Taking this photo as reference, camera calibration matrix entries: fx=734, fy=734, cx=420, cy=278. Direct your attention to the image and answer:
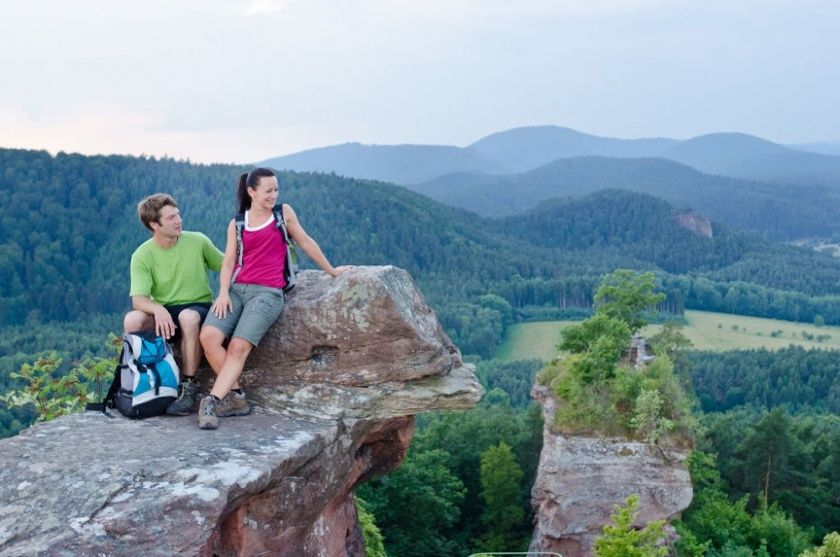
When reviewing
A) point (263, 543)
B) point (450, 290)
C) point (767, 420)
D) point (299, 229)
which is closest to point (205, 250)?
point (299, 229)

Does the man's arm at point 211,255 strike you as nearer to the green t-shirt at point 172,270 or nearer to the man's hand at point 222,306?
the green t-shirt at point 172,270

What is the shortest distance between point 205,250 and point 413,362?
3.25m

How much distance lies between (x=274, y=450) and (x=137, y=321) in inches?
105

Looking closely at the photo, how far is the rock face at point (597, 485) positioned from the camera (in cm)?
2550

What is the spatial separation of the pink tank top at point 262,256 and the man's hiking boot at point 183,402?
153 centimetres

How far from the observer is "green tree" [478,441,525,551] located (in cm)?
3878

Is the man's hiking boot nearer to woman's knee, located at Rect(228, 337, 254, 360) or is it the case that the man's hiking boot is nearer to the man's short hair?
woman's knee, located at Rect(228, 337, 254, 360)

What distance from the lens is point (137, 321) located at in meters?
9.39

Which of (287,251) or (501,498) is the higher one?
(287,251)

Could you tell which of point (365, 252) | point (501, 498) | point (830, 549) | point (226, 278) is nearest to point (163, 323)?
point (226, 278)

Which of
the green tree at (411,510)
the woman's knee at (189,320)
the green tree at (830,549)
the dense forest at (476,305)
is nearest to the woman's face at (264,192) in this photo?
the woman's knee at (189,320)

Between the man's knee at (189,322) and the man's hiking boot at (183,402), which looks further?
the man's knee at (189,322)

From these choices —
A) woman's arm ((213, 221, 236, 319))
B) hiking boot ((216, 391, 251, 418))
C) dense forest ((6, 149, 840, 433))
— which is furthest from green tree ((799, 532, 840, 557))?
dense forest ((6, 149, 840, 433))

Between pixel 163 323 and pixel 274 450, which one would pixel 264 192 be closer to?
pixel 163 323
